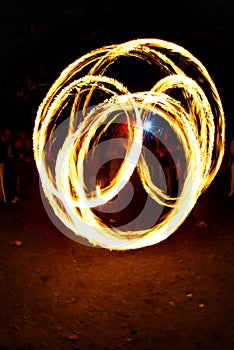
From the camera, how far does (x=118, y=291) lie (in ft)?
16.2

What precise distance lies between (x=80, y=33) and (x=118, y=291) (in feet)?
20.2

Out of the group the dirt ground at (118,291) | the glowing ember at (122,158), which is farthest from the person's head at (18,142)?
the dirt ground at (118,291)

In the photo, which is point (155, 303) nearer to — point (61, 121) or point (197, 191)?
point (197, 191)

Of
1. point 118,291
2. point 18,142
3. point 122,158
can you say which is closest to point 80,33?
point 18,142

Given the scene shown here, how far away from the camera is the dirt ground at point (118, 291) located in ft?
13.2

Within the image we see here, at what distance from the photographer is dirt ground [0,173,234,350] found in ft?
13.2

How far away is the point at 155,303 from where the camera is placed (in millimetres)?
4633

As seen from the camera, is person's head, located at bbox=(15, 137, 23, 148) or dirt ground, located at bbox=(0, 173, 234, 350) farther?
person's head, located at bbox=(15, 137, 23, 148)

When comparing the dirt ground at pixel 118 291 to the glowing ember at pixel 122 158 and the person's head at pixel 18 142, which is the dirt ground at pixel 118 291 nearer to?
the glowing ember at pixel 122 158

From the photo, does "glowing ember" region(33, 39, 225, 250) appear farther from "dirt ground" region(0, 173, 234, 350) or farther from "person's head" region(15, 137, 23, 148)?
"person's head" region(15, 137, 23, 148)

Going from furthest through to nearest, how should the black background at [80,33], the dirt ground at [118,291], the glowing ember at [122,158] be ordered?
the black background at [80,33], the glowing ember at [122,158], the dirt ground at [118,291]

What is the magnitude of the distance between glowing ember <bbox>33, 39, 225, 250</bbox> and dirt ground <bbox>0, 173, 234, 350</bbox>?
1.17 feet

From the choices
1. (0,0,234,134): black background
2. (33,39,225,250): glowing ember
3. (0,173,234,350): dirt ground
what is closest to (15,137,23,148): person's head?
(33,39,225,250): glowing ember

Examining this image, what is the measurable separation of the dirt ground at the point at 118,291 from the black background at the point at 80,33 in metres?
4.10
